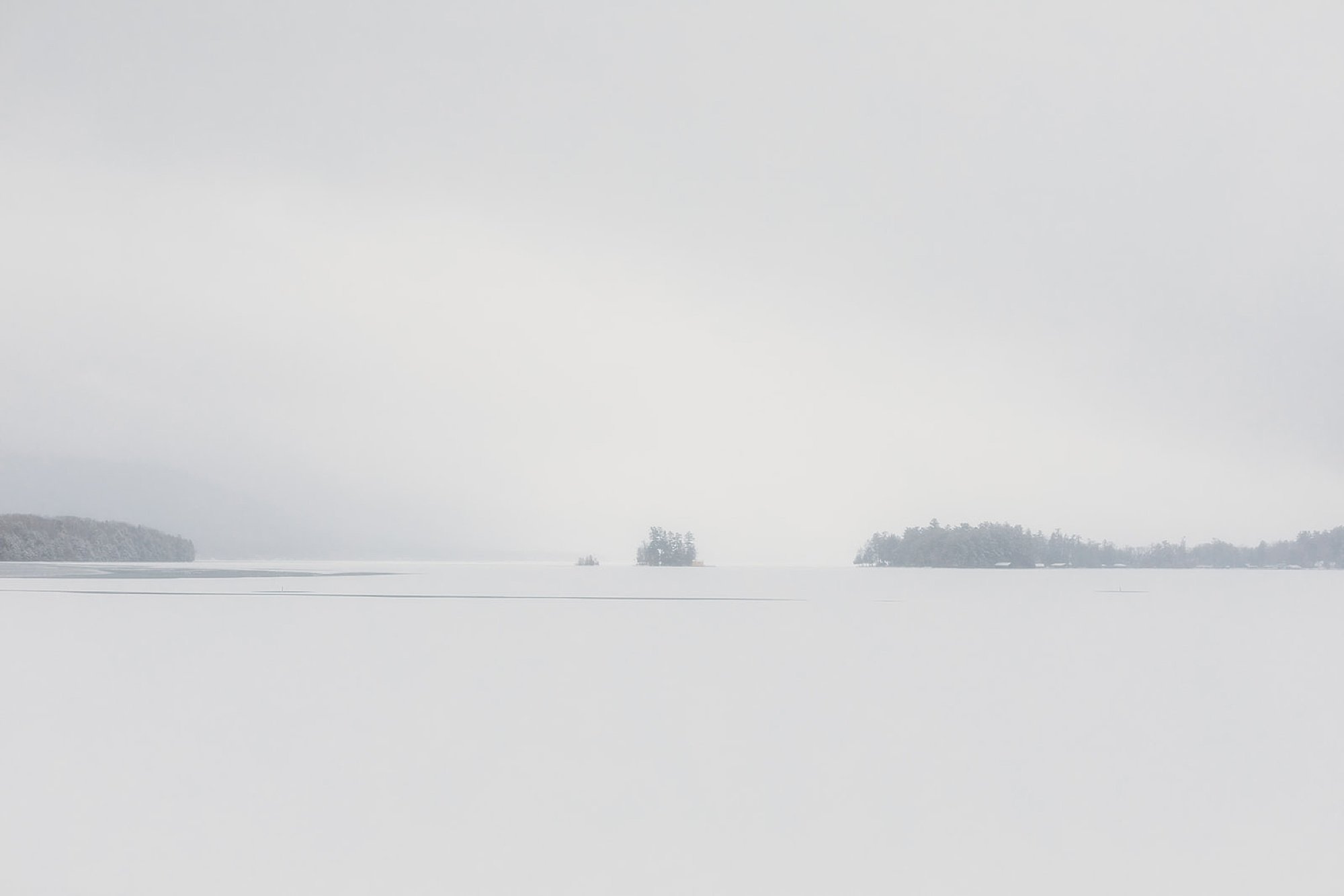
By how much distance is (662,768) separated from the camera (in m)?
8.15

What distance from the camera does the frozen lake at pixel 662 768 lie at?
18.9ft

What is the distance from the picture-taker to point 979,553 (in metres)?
116

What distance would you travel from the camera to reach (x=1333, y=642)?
21.3 m

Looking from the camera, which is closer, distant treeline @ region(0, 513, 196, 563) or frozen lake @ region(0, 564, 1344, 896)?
Result: frozen lake @ region(0, 564, 1344, 896)

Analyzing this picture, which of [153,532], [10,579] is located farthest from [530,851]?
[153,532]

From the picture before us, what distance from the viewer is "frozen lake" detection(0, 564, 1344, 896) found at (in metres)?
5.77

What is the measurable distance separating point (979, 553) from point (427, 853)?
117154 mm

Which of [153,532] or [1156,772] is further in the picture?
[153,532]

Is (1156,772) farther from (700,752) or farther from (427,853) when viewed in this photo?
(427,853)

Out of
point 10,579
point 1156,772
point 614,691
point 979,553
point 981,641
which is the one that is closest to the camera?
point 1156,772

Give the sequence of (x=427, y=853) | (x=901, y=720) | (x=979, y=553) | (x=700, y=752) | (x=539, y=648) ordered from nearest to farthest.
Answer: (x=427, y=853)
(x=700, y=752)
(x=901, y=720)
(x=539, y=648)
(x=979, y=553)

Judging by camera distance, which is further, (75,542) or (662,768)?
(75,542)

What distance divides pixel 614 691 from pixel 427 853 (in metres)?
6.69

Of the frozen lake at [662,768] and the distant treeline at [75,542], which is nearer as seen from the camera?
the frozen lake at [662,768]
